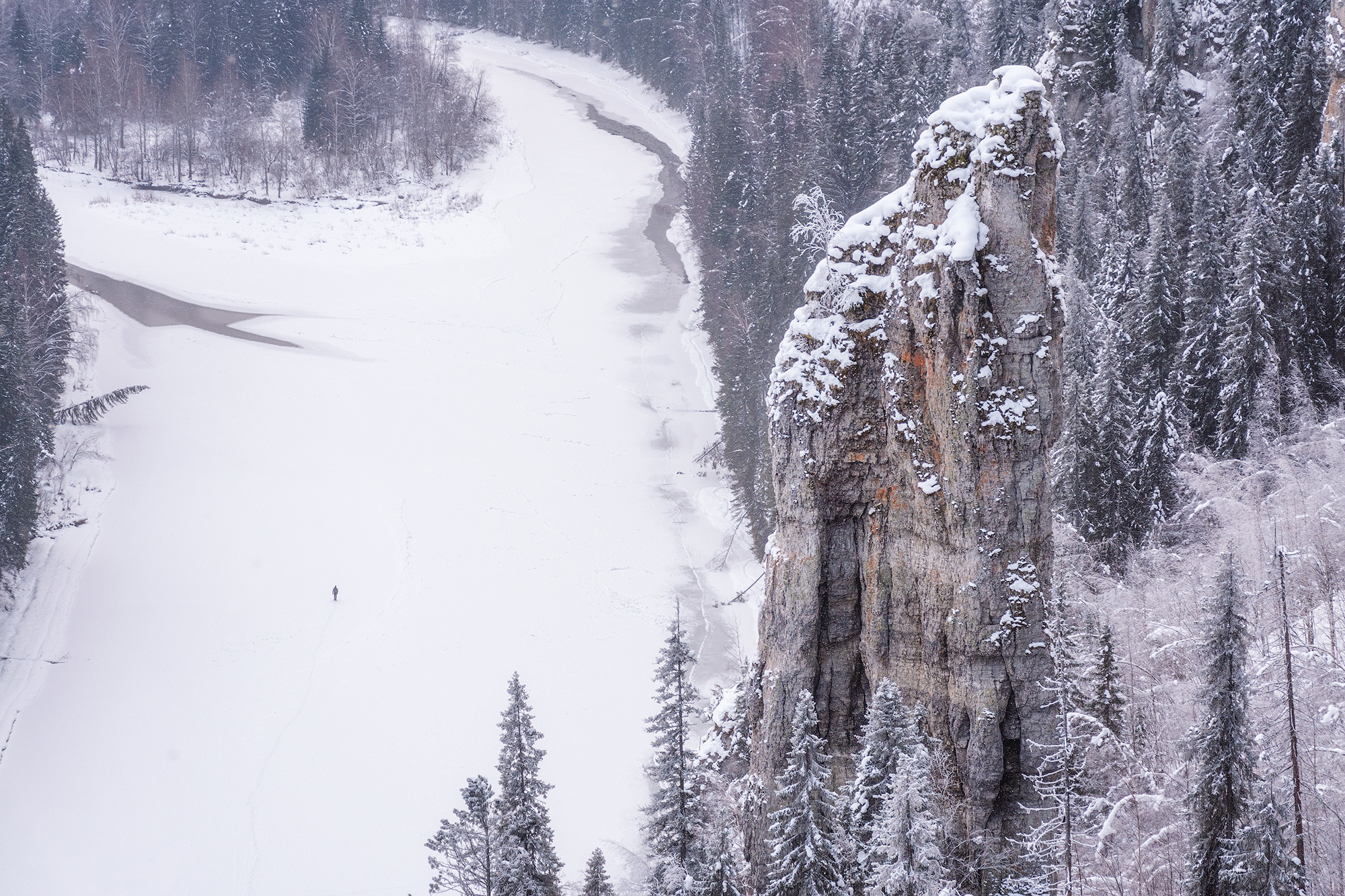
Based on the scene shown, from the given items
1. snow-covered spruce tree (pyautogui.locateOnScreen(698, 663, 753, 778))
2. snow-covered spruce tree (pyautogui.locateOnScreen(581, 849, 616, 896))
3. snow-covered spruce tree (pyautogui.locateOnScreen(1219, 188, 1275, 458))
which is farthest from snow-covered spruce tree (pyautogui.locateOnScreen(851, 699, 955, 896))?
snow-covered spruce tree (pyautogui.locateOnScreen(1219, 188, 1275, 458))

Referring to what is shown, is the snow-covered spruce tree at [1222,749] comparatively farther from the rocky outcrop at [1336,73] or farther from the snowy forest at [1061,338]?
the rocky outcrop at [1336,73]

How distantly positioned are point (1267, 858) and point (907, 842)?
4.85 metres

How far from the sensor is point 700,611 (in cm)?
4638

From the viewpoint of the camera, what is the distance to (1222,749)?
52.5 ft

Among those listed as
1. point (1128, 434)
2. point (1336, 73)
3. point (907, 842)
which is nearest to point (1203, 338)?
point (1128, 434)

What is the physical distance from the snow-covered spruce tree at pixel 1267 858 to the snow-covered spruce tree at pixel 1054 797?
114 inches

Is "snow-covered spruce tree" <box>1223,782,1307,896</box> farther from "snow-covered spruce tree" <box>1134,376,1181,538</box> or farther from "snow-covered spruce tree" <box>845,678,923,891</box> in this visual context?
"snow-covered spruce tree" <box>1134,376,1181,538</box>

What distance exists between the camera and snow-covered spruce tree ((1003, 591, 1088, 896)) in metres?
18.5

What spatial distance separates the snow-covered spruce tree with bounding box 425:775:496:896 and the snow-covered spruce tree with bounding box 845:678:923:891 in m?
7.04

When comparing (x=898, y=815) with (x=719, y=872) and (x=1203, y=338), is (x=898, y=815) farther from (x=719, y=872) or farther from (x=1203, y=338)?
(x=1203, y=338)


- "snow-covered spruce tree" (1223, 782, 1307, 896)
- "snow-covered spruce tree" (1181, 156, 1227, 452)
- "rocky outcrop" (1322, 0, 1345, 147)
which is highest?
"rocky outcrop" (1322, 0, 1345, 147)

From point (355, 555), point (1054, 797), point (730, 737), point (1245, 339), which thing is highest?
point (1245, 339)

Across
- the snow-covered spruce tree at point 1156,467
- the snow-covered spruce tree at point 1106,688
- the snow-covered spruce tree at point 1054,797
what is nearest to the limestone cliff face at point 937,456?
the snow-covered spruce tree at point 1054,797

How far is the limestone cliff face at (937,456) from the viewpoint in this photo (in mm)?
19188
